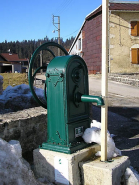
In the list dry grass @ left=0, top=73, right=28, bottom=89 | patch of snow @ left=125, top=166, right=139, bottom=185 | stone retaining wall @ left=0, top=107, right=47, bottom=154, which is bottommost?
patch of snow @ left=125, top=166, right=139, bottom=185

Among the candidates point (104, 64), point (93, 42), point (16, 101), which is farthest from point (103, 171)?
point (93, 42)

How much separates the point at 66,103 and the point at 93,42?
21297 millimetres

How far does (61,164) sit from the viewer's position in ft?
8.88

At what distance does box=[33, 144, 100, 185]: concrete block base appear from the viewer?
2668mm

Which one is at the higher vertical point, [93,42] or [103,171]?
[93,42]

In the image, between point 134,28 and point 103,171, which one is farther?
point 134,28

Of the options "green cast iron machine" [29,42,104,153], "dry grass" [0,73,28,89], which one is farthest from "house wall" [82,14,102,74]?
"green cast iron machine" [29,42,104,153]

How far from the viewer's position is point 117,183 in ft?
8.50

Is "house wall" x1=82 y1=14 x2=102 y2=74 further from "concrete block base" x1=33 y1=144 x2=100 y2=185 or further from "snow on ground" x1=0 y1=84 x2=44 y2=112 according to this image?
"concrete block base" x1=33 y1=144 x2=100 y2=185

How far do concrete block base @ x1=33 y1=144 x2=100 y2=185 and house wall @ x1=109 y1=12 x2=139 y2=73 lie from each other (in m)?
18.2

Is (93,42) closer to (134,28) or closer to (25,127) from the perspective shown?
(134,28)

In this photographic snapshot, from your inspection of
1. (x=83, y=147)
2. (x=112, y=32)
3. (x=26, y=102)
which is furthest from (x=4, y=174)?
(x=112, y=32)

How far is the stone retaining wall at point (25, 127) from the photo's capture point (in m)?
3.21

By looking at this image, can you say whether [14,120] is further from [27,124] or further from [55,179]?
[55,179]
